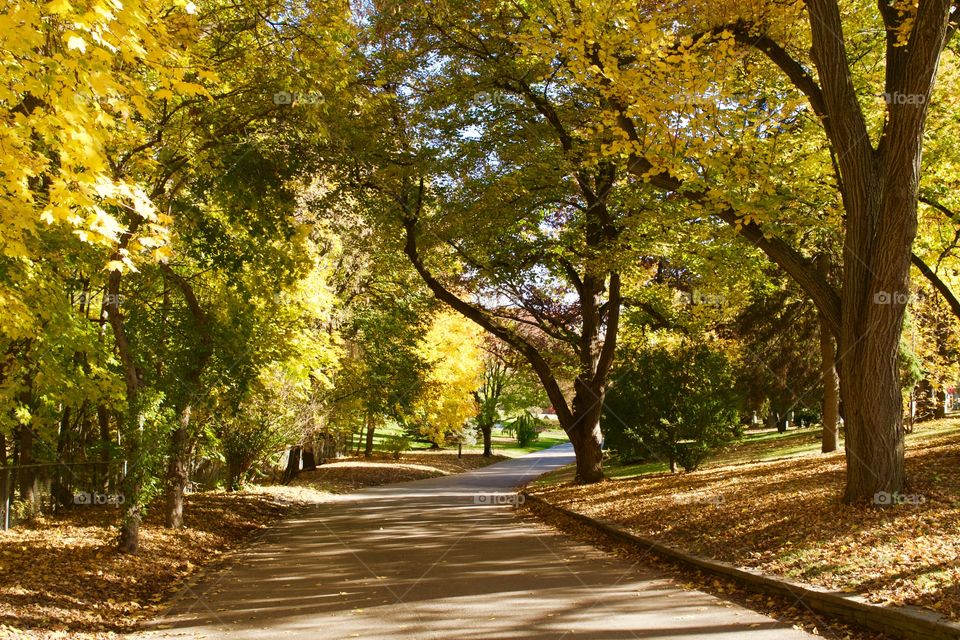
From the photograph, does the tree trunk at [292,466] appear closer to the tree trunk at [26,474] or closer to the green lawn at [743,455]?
the green lawn at [743,455]

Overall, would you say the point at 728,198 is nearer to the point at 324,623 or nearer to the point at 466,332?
the point at 324,623

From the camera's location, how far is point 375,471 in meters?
30.5

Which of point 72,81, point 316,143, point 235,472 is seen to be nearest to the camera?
point 72,81

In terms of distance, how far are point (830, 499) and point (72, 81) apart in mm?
9855

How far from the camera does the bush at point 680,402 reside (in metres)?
18.5

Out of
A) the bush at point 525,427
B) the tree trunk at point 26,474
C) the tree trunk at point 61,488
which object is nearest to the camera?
the tree trunk at point 26,474

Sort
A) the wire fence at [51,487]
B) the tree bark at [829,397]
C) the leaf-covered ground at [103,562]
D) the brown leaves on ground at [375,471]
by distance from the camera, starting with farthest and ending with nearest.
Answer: the brown leaves on ground at [375,471]
the tree bark at [829,397]
the wire fence at [51,487]
the leaf-covered ground at [103,562]

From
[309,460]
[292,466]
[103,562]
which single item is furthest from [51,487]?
[309,460]

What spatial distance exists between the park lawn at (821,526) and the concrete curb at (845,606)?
0.19 m

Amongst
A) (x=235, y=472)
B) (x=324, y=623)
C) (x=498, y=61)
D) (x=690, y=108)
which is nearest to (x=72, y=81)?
(x=324, y=623)

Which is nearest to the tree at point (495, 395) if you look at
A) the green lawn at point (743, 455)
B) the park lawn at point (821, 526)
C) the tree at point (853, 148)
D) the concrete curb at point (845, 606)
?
the green lawn at point (743, 455)

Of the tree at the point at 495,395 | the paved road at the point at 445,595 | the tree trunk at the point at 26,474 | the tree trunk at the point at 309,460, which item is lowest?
the tree trunk at the point at 309,460

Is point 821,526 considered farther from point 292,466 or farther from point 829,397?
point 292,466

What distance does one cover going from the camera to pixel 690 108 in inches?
396
